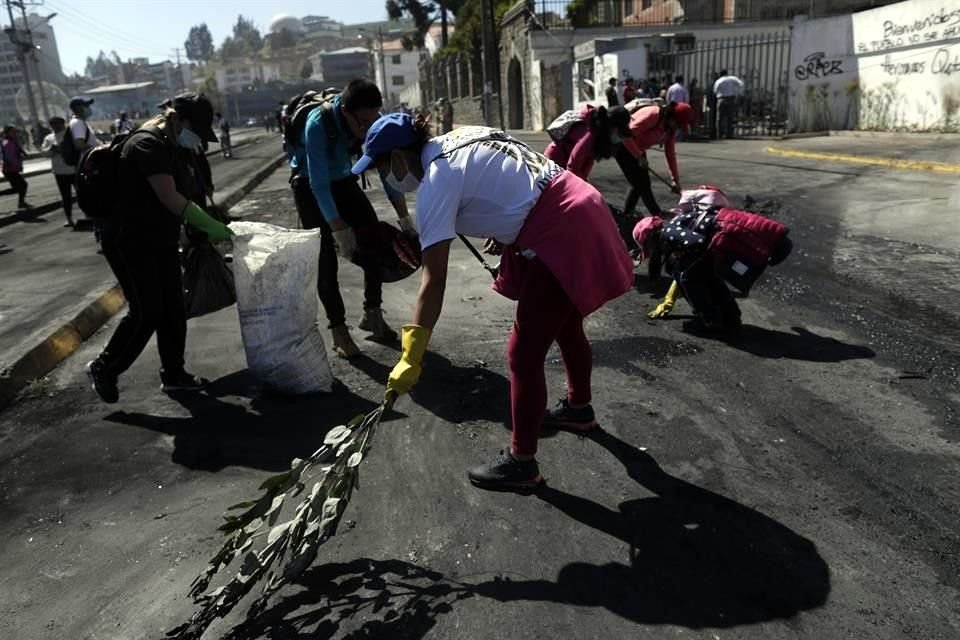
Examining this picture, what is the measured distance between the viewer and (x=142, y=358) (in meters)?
4.67

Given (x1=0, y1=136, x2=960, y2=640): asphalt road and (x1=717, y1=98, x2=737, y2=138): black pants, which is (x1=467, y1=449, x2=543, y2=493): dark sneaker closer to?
(x1=0, y1=136, x2=960, y2=640): asphalt road

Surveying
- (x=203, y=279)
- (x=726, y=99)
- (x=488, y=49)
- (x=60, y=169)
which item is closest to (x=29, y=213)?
(x=60, y=169)

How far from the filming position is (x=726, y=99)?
17.8 meters

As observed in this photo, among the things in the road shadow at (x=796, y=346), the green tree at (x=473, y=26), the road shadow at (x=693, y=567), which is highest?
the green tree at (x=473, y=26)

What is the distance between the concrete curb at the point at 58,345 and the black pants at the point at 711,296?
13.9ft

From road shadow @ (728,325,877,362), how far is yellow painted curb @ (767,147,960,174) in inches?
286

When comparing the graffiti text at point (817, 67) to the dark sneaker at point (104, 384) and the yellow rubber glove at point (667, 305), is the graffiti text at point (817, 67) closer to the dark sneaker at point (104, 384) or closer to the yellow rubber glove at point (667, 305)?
the yellow rubber glove at point (667, 305)

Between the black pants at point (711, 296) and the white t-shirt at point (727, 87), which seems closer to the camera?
the black pants at point (711, 296)

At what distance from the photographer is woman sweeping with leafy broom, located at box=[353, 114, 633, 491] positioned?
241 centimetres

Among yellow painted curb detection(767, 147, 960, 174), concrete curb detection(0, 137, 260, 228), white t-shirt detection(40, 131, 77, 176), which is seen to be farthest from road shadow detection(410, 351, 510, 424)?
concrete curb detection(0, 137, 260, 228)

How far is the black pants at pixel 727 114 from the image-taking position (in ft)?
58.7

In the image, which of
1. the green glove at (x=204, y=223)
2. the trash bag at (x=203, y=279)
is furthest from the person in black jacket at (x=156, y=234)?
the trash bag at (x=203, y=279)

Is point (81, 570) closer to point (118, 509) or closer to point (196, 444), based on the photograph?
point (118, 509)

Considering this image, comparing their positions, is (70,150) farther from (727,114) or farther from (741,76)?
(741,76)
